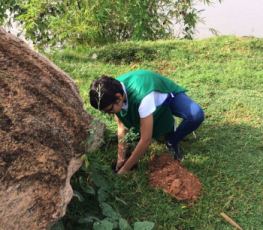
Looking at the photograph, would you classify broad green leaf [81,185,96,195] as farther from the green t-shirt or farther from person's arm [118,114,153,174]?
the green t-shirt

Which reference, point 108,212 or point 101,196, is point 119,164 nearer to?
point 101,196

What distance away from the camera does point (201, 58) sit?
4.82 metres

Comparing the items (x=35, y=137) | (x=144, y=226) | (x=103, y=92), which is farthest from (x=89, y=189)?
(x=103, y=92)

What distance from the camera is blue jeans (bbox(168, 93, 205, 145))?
2514mm

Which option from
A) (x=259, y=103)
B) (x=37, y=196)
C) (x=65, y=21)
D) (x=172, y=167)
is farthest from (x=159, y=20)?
(x=37, y=196)

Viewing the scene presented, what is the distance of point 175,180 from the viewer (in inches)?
90.4

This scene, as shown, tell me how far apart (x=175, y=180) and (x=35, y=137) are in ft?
4.09

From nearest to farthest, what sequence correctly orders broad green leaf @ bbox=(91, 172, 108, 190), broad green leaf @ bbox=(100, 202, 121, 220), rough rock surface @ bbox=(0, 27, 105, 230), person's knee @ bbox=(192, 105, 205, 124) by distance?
1. rough rock surface @ bbox=(0, 27, 105, 230)
2. broad green leaf @ bbox=(100, 202, 121, 220)
3. broad green leaf @ bbox=(91, 172, 108, 190)
4. person's knee @ bbox=(192, 105, 205, 124)

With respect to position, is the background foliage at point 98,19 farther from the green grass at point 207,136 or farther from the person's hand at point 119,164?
the person's hand at point 119,164

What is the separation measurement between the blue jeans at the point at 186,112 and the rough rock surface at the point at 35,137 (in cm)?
85

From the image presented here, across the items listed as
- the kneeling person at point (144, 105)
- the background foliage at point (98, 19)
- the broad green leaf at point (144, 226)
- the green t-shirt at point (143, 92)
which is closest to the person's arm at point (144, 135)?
the kneeling person at point (144, 105)

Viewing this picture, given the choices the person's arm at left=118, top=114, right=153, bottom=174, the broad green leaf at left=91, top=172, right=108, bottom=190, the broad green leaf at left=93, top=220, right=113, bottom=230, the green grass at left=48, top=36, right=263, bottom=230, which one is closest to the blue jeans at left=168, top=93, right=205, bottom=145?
the green grass at left=48, top=36, right=263, bottom=230

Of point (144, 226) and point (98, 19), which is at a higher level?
point (98, 19)

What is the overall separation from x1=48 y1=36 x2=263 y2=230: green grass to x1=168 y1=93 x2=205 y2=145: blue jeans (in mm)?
337
